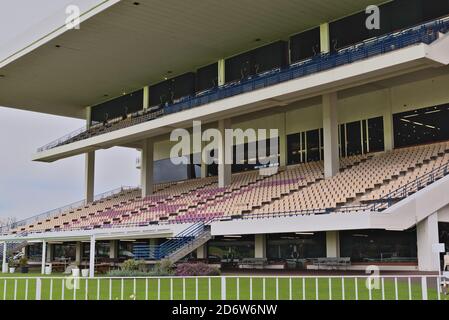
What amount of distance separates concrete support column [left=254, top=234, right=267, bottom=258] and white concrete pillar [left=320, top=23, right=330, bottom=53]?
9110 millimetres

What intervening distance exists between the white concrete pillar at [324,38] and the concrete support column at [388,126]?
11.9ft

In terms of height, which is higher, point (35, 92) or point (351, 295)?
point (35, 92)

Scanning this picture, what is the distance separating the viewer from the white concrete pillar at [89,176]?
43875mm

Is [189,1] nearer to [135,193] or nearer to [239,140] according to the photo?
[239,140]

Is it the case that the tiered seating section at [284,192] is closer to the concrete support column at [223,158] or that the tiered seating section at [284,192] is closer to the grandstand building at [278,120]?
the grandstand building at [278,120]

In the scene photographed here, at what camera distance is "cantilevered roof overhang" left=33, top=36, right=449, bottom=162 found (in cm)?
2205

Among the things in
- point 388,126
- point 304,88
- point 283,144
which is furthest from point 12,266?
point 388,126

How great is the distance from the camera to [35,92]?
132 ft

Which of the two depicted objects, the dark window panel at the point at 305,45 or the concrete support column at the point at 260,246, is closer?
the concrete support column at the point at 260,246

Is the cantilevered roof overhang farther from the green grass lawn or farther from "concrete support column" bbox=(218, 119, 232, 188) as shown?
the green grass lawn

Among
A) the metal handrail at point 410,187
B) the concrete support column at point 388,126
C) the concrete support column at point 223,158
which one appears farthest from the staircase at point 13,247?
the metal handrail at point 410,187

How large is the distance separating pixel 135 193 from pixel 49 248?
6.78m

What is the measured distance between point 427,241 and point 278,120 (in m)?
15.1
